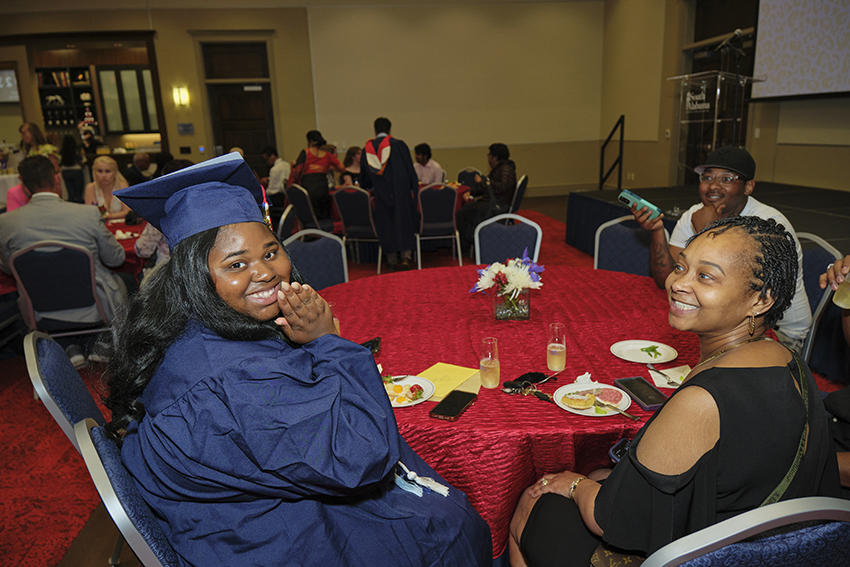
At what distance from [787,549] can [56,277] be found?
11.4 feet

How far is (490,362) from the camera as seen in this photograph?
1.56 meters

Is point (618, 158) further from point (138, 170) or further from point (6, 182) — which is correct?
point (6, 182)

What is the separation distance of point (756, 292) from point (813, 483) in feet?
1.22

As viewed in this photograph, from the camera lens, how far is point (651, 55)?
9.05 metres

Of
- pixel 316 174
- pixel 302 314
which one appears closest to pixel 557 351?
pixel 302 314

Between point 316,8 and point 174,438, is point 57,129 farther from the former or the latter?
point 174,438

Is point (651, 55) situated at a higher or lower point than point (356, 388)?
higher

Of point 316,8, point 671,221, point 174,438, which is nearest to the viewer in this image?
point 174,438

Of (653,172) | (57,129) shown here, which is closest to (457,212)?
(653,172)

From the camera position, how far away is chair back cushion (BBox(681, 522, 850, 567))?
71cm

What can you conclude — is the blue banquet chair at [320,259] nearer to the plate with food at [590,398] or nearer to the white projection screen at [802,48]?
the plate with food at [590,398]

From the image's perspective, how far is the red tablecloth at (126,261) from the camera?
3.15m

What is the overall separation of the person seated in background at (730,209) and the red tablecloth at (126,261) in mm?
3232

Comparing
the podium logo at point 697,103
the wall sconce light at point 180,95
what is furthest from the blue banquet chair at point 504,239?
the wall sconce light at point 180,95
